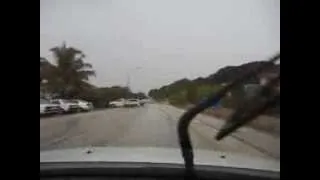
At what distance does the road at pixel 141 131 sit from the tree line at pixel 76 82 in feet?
0.19

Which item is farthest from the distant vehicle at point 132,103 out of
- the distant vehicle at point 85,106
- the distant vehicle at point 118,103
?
the distant vehicle at point 85,106

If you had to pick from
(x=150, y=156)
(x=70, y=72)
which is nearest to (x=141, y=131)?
(x=150, y=156)

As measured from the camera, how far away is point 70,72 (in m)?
1.44

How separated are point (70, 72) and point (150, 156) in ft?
1.79

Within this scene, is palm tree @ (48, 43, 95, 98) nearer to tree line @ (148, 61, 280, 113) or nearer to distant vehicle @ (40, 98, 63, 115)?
distant vehicle @ (40, 98, 63, 115)

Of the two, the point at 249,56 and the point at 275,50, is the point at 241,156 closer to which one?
the point at 249,56

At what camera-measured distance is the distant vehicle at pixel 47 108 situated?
969 millimetres

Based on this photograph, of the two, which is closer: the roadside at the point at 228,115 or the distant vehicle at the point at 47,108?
the distant vehicle at the point at 47,108

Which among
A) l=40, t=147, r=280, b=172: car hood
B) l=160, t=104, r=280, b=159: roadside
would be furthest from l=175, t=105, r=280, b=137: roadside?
l=40, t=147, r=280, b=172: car hood

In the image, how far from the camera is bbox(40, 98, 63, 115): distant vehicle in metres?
0.97

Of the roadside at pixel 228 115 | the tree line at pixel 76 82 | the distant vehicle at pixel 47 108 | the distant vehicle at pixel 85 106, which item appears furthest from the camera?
the distant vehicle at pixel 85 106

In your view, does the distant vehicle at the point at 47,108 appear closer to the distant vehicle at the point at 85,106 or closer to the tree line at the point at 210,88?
the distant vehicle at the point at 85,106

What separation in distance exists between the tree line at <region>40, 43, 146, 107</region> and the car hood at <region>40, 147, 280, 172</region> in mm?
232
